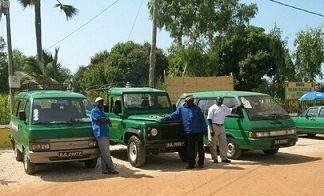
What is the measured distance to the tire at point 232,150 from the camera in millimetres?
13703

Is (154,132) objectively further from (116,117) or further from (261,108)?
(261,108)

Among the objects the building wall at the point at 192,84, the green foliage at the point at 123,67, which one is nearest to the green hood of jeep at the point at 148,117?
the building wall at the point at 192,84

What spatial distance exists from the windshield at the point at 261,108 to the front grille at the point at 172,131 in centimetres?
199

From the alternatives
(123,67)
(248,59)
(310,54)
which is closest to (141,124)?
(310,54)

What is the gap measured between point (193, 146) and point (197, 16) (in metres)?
21.1

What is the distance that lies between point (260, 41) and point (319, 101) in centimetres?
1916

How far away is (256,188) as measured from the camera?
9.66 metres

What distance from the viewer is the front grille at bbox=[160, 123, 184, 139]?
12.7m

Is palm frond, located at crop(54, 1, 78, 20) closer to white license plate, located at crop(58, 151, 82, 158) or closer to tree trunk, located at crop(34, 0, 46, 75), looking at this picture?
tree trunk, located at crop(34, 0, 46, 75)

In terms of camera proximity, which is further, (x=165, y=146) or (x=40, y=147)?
(x=165, y=146)

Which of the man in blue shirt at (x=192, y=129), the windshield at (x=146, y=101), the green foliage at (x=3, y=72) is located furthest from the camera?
the green foliage at (x=3, y=72)

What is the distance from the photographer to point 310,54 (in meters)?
35.3

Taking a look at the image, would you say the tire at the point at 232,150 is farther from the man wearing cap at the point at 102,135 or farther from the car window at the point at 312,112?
the car window at the point at 312,112

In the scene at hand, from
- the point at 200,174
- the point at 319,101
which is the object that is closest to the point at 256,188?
the point at 200,174
